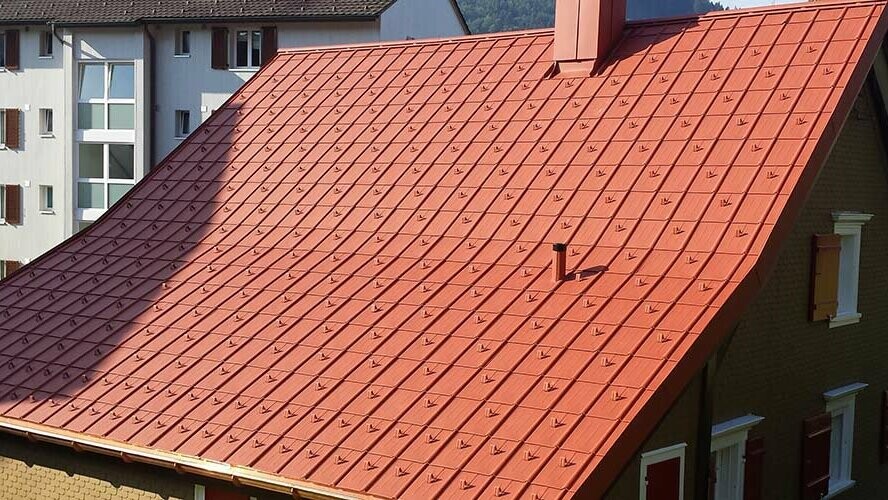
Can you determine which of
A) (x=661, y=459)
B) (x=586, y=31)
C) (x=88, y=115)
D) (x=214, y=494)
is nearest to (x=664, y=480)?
(x=661, y=459)

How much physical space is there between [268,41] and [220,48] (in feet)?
6.69

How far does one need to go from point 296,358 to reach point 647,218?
4805 millimetres

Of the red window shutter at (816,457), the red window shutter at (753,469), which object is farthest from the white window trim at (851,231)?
the red window shutter at (753,469)

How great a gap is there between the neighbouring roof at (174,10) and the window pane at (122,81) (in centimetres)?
182

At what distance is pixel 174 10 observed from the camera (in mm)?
43688

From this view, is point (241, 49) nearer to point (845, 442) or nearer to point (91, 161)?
point (91, 161)

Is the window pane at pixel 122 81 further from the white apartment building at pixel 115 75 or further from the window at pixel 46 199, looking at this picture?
the window at pixel 46 199

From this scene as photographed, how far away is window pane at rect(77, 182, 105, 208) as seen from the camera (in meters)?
45.2

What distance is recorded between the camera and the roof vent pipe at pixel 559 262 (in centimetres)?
1446

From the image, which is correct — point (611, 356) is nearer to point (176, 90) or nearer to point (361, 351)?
point (361, 351)

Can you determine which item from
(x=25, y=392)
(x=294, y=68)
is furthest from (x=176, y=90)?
(x=25, y=392)

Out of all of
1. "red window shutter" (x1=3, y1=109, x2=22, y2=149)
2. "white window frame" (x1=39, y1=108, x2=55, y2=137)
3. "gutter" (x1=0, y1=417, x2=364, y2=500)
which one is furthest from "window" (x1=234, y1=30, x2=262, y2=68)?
"gutter" (x1=0, y1=417, x2=364, y2=500)

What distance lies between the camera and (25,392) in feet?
53.0

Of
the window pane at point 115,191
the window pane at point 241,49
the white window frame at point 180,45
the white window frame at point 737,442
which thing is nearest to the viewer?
the white window frame at point 737,442
